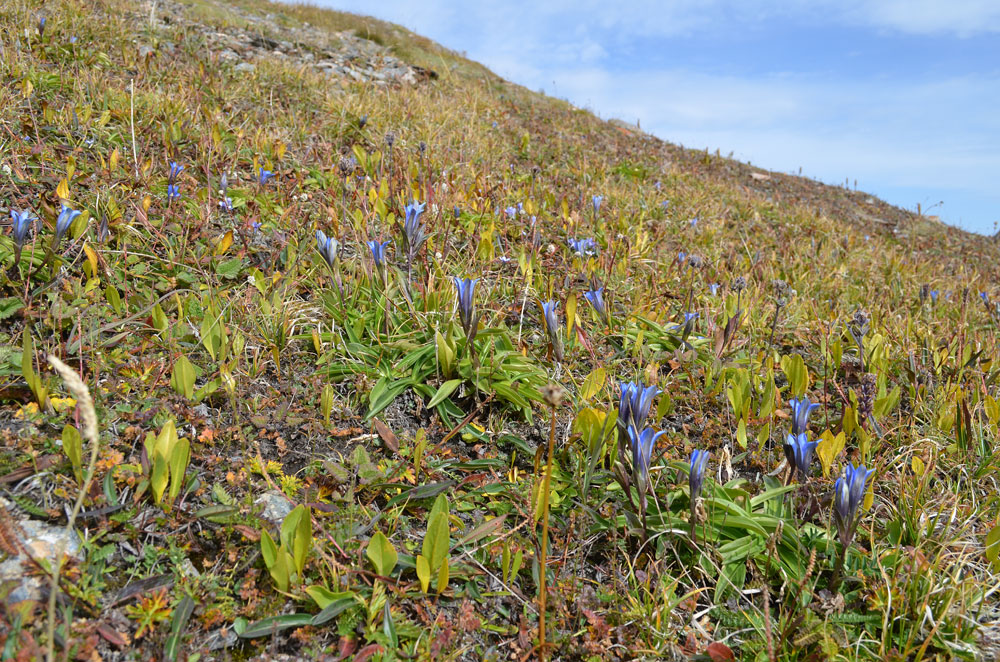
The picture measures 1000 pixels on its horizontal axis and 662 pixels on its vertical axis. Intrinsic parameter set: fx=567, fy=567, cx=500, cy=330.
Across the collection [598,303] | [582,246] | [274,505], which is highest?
[582,246]

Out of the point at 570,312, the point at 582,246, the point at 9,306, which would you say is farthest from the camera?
the point at 582,246

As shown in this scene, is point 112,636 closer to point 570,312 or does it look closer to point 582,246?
point 570,312

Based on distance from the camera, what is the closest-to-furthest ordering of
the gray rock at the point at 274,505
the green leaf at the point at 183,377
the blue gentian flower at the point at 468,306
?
1. the gray rock at the point at 274,505
2. the green leaf at the point at 183,377
3. the blue gentian flower at the point at 468,306

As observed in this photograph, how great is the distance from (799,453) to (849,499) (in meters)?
0.30

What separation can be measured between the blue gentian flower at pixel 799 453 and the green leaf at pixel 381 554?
140 cm

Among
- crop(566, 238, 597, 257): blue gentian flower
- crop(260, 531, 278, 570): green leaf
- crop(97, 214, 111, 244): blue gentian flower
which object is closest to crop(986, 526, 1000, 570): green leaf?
crop(260, 531, 278, 570): green leaf

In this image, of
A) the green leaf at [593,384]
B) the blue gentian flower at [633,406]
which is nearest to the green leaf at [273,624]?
the blue gentian flower at [633,406]

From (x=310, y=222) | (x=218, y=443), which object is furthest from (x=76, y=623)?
(x=310, y=222)

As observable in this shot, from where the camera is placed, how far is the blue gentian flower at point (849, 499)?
1739 mm

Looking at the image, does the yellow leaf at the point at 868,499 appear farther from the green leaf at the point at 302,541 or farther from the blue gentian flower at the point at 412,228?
the blue gentian flower at the point at 412,228

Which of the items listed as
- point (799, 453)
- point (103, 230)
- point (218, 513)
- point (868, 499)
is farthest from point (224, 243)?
point (868, 499)

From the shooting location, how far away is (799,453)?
203cm

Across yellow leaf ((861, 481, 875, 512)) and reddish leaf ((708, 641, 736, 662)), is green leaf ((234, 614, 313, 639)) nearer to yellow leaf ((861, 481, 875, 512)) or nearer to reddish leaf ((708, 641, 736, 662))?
reddish leaf ((708, 641, 736, 662))

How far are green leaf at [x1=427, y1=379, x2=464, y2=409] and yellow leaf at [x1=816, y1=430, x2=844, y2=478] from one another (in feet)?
5.04
